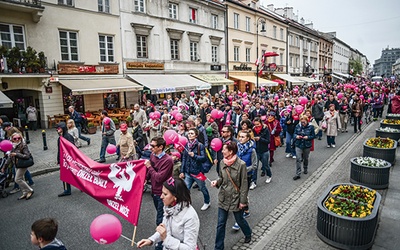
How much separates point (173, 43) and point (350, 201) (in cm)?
2181

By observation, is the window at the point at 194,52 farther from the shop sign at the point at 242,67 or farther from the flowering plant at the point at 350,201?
the flowering plant at the point at 350,201

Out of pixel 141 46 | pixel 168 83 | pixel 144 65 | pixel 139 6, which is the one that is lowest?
pixel 168 83

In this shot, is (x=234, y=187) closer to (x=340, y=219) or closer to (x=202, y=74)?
(x=340, y=219)

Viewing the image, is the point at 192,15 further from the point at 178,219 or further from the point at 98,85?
the point at 178,219

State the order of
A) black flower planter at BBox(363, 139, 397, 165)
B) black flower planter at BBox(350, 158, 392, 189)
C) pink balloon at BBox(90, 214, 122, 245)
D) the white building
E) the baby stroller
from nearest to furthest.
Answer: pink balloon at BBox(90, 214, 122, 245) → black flower planter at BBox(350, 158, 392, 189) → the baby stroller → black flower planter at BBox(363, 139, 397, 165) → the white building

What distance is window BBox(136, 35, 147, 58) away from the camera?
21.6 meters

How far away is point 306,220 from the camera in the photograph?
5461 mm

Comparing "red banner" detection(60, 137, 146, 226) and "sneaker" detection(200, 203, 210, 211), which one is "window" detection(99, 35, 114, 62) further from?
"sneaker" detection(200, 203, 210, 211)

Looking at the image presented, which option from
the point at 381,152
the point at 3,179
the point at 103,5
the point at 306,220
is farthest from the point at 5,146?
the point at 103,5

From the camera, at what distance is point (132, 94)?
21.8 meters

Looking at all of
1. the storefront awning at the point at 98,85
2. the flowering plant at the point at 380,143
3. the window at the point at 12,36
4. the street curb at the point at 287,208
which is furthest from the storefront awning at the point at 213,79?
the flowering plant at the point at 380,143

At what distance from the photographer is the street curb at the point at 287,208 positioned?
4.79 m

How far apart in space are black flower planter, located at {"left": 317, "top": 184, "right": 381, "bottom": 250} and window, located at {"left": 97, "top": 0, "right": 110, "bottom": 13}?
1983 centimetres

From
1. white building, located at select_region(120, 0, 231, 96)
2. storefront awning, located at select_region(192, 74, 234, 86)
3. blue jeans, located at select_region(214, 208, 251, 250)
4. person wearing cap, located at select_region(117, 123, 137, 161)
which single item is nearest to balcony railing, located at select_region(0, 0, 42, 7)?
white building, located at select_region(120, 0, 231, 96)
